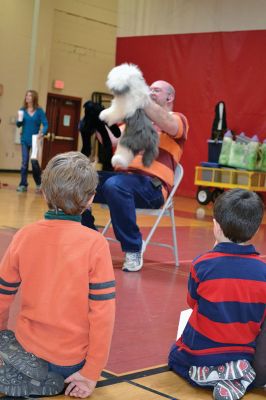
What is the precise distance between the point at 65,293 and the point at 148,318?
1253mm

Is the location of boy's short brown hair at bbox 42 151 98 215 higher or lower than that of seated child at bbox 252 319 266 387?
higher

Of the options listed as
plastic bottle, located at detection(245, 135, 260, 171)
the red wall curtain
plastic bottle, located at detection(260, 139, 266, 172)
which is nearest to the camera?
plastic bottle, located at detection(245, 135, 260, 171)

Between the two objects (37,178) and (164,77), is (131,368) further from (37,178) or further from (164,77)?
(164,77)

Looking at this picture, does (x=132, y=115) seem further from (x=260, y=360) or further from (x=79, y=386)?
(x=79, y=386)

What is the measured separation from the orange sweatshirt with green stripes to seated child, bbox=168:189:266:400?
411 mm

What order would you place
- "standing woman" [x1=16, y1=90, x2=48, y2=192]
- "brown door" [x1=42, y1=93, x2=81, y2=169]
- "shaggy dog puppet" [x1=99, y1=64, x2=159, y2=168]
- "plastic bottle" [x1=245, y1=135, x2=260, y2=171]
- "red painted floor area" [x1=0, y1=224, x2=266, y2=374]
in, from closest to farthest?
"red painted floor area" [x1=0, y1=224, x2=266, y2=374] → "shaggy dog puppet" [x1=99, y1=64, x2=159, y2=168] → "plastic bottle" [x1=245, y1=135, x2=260, y2=171] → "standing woman" [x1=16, y1=90, x2=48, y2=192] → "brown door" [x1=42, y1=93, x2=81, y2=169]

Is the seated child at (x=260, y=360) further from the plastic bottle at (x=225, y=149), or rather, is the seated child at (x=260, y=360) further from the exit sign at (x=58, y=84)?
the exit sign at (x=58, y=84)

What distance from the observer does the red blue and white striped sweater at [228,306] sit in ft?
7.30

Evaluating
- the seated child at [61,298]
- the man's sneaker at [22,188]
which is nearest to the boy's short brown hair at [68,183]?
the seated child at [61,298]

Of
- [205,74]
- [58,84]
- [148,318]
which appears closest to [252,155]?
[205,74]

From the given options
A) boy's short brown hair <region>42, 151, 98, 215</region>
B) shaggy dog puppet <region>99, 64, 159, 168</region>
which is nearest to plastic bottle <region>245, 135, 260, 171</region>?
shaggy dog puppet <region>99, 64, 159, 168</region>

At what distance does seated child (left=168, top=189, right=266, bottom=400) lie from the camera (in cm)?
221

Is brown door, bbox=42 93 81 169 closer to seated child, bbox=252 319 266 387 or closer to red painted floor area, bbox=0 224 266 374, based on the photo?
red painted floor area, bbox=0 224 266 374

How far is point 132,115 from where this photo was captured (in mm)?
4359
